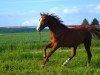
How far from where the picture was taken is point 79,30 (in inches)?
549

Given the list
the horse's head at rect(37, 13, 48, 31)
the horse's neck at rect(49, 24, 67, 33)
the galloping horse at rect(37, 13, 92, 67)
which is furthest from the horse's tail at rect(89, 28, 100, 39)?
the horse's head at rect(37, 13, 48, 31)

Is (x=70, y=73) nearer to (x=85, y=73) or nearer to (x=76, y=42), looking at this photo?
(x=85, y=73)

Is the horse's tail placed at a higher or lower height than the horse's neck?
lower

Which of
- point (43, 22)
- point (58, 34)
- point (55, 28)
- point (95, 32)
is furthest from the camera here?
point (95, 32)

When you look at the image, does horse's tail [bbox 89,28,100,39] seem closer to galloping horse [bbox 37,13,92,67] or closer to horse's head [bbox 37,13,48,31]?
galloping horse [bbox 37,13,92,67]

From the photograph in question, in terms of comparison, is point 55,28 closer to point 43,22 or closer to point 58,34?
point 58,34

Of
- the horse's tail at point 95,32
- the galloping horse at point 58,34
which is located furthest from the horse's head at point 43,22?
the horse's tail at point 95,32

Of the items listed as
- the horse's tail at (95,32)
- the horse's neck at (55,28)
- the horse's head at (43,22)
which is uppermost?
the horse's head at (43,22)

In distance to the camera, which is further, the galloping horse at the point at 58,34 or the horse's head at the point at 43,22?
the galloping horse at the point at 58,34

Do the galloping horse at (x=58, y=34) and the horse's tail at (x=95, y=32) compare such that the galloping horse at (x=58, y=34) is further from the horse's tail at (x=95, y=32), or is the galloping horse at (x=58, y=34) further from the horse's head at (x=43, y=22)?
the horse's tail at (x=95, y=32)

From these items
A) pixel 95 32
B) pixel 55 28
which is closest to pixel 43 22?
pixel 55 28

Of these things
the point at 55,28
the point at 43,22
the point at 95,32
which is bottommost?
the point at 95,32

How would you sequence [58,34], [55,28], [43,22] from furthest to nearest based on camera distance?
[55,28]
[58,34]
[43,22]

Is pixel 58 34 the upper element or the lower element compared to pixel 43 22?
lower
